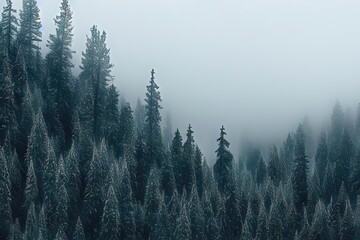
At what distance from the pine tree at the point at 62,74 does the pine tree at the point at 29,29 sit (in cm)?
288

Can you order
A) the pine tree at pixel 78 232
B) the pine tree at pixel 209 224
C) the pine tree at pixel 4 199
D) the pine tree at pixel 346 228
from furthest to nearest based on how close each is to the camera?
the pine tree at pixel 346 228 → the pine tree at pixel 209 224 → the pine tree at pixel 78 232 → the pine tree at pixel 4 199

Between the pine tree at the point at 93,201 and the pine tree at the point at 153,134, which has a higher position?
the pine tree at the point at 153,134

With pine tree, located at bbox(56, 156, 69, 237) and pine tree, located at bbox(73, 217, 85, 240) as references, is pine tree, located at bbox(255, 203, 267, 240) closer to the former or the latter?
pine tree, located at bbox(73, 217, 85, 240)

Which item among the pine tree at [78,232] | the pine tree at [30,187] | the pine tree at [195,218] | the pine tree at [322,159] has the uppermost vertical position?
the pine tree at [322,159]

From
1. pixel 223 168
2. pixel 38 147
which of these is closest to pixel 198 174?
pixel 223 168

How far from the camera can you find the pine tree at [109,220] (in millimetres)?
70312

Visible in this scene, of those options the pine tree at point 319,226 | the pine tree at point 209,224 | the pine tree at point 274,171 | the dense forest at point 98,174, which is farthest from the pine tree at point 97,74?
the pine tree at point 274,171

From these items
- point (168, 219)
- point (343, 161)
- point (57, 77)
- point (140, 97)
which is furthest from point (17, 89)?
point (140, 97)

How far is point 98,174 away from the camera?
73312 millimetres

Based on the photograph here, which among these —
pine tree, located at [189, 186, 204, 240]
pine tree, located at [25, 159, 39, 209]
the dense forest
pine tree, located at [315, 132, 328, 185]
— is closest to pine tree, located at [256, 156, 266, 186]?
pine tree, located at [315, 132, 328, 185]

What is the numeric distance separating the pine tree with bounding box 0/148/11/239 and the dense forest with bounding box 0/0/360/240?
0.12 metres

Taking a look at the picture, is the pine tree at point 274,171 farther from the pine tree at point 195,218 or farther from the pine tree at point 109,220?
the pine tree at point 109,220

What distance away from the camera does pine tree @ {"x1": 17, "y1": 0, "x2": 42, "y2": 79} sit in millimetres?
89875

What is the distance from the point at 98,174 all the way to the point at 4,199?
12855 mm
